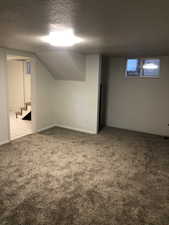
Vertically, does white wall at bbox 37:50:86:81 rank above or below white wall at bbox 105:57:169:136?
above

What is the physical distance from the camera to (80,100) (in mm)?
5711

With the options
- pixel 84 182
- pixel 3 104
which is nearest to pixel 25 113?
pixel 3 104

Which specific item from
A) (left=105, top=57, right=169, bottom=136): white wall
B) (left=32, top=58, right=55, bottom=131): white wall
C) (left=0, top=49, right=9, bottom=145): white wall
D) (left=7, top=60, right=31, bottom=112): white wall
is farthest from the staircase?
(left=105, top=57, right=169, bottom=136): white wall

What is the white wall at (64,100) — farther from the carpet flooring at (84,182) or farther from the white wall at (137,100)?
the white wall at (137,100)

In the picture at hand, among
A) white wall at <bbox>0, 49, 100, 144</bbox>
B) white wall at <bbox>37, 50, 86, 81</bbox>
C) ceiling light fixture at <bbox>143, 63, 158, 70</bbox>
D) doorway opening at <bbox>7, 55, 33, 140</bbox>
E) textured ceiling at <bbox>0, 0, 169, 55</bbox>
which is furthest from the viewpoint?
doorway opening at <bbox>7, 55, 33, 140</bbox>

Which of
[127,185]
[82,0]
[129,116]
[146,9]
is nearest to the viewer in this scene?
[82,0]

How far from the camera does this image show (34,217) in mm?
2229

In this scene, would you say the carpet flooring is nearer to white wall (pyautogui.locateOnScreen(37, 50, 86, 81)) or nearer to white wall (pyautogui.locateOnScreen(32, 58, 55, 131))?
white wall (pyautogui.locateOnScreen(32, 58, 55, 131))

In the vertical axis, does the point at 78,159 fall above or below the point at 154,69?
below

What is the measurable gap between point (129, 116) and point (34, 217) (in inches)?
178

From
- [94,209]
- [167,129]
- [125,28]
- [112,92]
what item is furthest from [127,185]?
[112,92]

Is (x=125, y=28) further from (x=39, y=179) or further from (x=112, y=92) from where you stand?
(x=112, y=92)

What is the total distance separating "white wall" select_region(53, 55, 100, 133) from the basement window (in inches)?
51.6

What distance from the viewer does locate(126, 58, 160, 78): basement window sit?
210 inches
